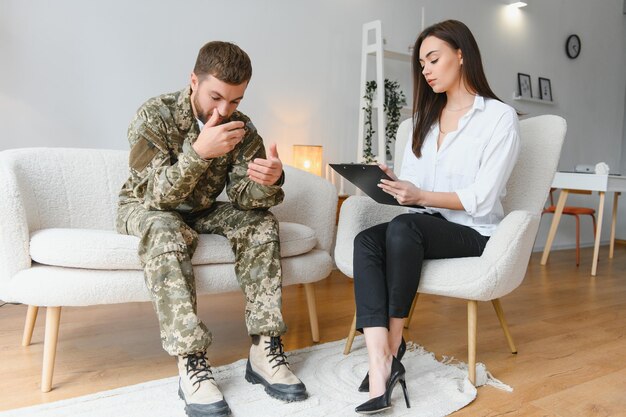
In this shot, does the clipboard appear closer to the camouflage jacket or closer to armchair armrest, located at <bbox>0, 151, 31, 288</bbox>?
the camouflage jacket

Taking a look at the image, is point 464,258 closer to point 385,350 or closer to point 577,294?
point 385,350

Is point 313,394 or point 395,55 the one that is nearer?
point 313,394

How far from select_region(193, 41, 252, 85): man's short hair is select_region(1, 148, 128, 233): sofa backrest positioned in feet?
2.23

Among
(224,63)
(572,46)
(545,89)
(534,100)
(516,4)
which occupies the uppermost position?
(516,4)

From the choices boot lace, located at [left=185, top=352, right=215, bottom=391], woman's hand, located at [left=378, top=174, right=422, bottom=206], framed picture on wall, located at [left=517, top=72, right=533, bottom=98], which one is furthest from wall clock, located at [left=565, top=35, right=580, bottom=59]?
boot lace, located at [left=185, top=352, right=215, bottom=391]

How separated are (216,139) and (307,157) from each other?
1612 millimetres

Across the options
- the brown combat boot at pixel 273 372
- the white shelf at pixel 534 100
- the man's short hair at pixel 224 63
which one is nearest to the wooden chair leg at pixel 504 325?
the brown combat boot at pixel 273 372

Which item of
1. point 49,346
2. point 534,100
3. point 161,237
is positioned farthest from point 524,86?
point 49,346

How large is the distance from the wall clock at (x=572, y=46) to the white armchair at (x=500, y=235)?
3.29 m

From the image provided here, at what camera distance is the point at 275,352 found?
146 cm

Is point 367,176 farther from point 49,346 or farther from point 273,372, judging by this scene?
point 49,346

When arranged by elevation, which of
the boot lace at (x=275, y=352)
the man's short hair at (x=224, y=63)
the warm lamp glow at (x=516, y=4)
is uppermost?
the warm lamp glow at (x=516, y=4)

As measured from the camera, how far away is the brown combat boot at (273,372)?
4.59 ft

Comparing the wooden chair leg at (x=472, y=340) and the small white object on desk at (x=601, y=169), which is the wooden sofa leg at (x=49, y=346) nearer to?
the wooden chair leg at (x=472, y=340)
